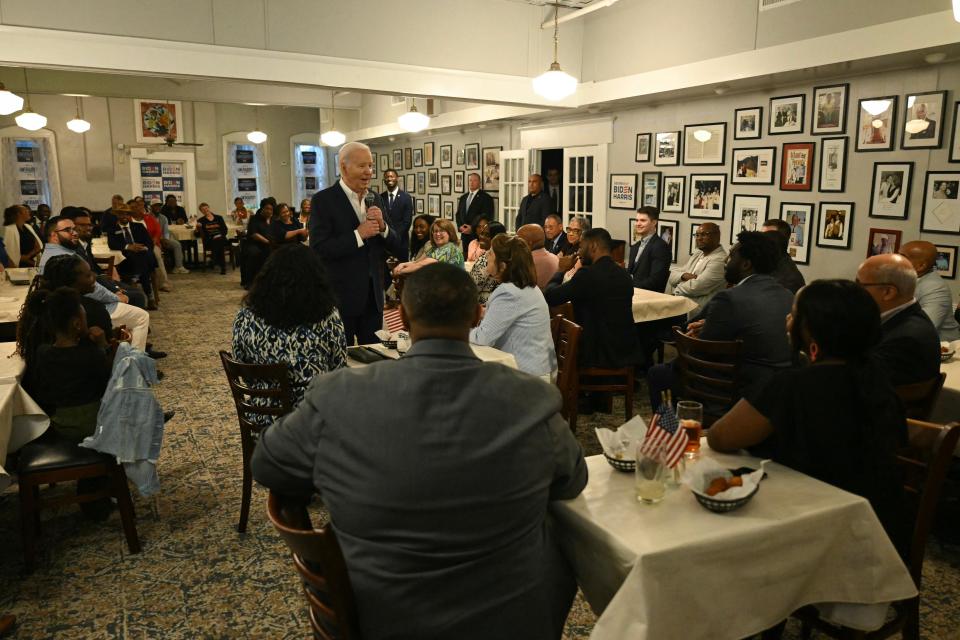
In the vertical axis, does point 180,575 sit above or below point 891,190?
below

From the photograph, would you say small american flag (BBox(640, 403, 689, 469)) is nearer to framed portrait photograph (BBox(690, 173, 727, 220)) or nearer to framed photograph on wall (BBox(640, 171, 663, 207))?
framed portrait photograph (BBox(690, 173, 727, 220))

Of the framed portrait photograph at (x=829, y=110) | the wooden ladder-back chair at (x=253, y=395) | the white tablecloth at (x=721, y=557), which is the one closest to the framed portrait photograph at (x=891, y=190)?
the framed portrait photograph at (x=829, y=110)

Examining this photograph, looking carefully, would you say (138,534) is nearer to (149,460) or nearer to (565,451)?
(149,460)

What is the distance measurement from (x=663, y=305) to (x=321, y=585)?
4391mm

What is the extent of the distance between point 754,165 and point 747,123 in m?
0.44

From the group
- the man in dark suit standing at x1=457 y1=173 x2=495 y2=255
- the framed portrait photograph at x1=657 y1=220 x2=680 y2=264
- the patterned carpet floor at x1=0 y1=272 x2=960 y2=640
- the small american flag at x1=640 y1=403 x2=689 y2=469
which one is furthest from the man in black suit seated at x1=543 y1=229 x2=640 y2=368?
the man in dark suit standing at x1=457 y1=173 x2=495 y2=255

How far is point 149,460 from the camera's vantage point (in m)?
3.03

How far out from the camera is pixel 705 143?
24.8 feet

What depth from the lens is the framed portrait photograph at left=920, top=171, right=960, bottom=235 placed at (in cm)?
544

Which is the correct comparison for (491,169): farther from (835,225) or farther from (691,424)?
(691,424)

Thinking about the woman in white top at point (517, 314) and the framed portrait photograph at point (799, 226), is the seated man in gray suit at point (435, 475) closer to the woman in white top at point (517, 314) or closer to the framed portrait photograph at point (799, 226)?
the woman in white top at point (517, 314)

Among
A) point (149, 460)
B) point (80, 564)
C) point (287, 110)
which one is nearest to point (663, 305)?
point (149, 460)

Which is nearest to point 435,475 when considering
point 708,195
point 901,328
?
point 901,328

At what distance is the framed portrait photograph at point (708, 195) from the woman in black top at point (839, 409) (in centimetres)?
582
